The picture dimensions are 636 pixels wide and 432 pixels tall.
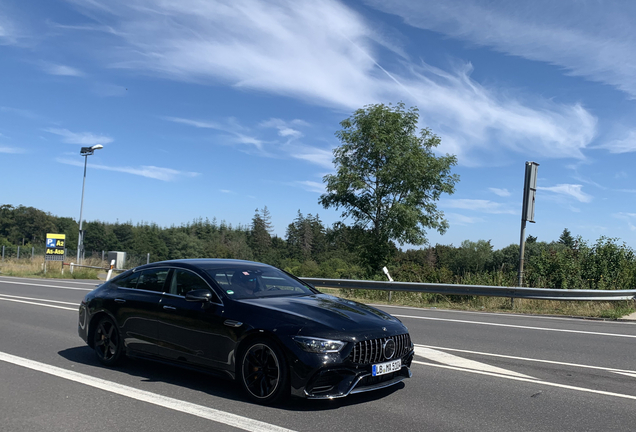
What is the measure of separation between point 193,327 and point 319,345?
171 cm

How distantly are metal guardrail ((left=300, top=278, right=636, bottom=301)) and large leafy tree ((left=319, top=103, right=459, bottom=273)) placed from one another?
18.7 metres

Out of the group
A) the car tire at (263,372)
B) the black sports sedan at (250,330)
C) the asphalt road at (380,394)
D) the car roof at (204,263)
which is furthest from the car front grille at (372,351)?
the car roof at (204,263)

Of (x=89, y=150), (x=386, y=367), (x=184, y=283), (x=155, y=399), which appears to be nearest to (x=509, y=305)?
(x=386, y=367)

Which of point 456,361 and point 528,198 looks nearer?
point 456,361

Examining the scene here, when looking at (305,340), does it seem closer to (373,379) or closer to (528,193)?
(373,379)

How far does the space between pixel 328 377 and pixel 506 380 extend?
2619 millimetres

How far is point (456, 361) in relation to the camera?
745 centimetres

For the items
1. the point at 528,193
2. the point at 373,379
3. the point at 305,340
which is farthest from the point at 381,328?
the point at 528,193

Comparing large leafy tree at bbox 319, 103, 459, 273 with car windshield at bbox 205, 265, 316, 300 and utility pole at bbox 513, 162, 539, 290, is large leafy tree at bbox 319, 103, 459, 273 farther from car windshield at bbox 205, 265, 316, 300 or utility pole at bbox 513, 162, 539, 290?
car windshield at bbox 205, 265, 316, 300

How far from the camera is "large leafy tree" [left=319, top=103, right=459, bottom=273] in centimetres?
3669

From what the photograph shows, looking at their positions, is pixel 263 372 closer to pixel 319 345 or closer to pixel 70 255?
pixel 319 345

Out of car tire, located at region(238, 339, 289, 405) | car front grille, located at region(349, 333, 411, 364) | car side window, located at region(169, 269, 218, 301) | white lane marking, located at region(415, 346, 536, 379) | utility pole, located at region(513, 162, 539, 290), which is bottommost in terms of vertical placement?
white lane marking, located at region(415, 346, 536, 379)

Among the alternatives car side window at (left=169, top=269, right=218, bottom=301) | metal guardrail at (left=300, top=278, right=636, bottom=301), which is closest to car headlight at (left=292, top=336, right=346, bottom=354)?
car side window at (left=169, top=269, right=218, bottom=301)

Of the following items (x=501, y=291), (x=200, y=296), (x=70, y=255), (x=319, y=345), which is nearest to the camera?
(x=319, y=345)
